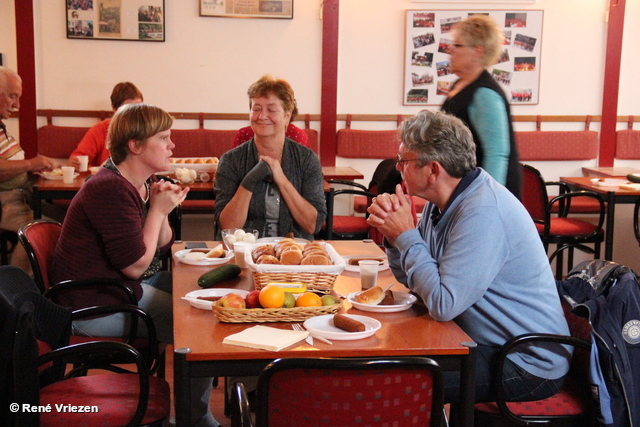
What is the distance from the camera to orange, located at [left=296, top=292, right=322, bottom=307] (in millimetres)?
1974

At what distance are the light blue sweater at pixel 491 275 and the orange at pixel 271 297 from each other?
0.39 metres

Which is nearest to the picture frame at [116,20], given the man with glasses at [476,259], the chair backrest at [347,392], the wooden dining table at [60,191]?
the wooden dining table at [60,191]

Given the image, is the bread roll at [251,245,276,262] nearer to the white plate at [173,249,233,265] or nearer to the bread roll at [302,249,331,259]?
the bread roll at [302,249,331,259]

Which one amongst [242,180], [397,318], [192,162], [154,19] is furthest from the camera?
[154,19]

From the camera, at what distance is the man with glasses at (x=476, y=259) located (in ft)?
6.47

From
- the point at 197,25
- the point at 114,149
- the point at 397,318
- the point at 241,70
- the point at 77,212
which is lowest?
the point at 397,318

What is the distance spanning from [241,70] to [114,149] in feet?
12.2

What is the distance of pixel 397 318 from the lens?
202 centimetres

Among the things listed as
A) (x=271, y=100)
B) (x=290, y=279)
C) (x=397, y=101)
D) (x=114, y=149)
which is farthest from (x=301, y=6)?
(x=290, y=279)

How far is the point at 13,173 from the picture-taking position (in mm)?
4539

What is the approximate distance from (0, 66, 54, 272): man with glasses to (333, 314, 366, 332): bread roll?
3.33 m

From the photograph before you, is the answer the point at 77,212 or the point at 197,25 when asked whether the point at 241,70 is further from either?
the point at 77,212

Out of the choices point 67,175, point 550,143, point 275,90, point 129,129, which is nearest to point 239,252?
point 129,129

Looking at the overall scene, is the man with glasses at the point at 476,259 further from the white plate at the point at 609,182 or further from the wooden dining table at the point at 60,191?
the white plate at the point at 609,182
